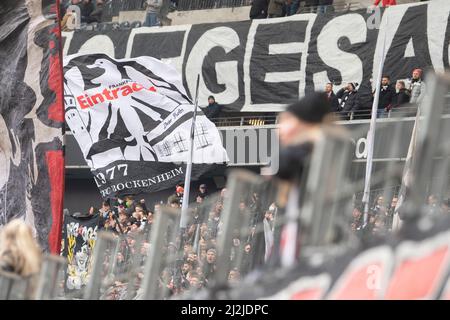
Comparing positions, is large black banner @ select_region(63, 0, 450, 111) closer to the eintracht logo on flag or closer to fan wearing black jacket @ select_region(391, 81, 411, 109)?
fan wearing black jacket @ select_region(391, 81, 411, 109)

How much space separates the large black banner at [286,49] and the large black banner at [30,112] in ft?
28.3

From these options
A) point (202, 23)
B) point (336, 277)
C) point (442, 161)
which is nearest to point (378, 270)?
point (336, 277)

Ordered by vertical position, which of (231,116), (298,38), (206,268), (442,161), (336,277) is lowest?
(231,116)

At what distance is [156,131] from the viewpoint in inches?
826

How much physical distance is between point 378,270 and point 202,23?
77.4ft

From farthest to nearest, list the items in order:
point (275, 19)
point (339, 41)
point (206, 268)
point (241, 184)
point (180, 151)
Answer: point (275, 19) → point (339, 41) → point (180, 151) → point (206, 268) → point (241, 184)

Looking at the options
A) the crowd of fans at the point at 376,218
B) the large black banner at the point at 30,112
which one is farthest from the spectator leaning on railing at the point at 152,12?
the crowd of fans at the point at 376,218

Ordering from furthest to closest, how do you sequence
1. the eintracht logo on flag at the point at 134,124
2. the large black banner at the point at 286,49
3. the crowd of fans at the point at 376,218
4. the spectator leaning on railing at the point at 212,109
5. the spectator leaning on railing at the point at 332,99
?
1. the spectator leaning on railing at the point at 212,109
2. the large black banner at the point at 286,49
3. the spectator leaning on railing at the point at 332,99
4. the eintracht logo on flag at the point at 134,124
5. the crowd of fans at the point at 376,218

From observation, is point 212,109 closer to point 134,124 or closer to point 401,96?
point 134,124

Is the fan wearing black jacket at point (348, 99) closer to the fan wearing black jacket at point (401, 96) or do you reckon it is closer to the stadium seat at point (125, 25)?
the fan wearing black jacket at point (401, 96)

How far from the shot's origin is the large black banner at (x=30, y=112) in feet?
52.7

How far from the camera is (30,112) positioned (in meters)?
16.5

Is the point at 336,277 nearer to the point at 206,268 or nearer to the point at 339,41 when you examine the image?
the point at 206,268

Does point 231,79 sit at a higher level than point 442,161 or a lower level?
lower
